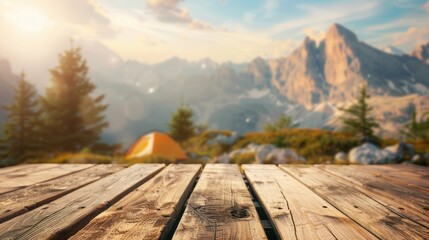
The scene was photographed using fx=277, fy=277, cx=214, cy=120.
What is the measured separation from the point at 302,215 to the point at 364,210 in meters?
0.35

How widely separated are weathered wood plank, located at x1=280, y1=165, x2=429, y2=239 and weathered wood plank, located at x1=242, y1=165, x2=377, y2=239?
5 cm

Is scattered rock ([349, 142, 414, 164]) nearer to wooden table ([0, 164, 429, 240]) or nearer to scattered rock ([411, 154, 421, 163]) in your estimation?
scattered rock ([411, 154, 421, 163])

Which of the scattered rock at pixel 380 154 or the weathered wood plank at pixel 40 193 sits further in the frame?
the scattered rock at pixel 380 154

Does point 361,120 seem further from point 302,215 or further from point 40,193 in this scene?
point 40,193

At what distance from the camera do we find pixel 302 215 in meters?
1.21

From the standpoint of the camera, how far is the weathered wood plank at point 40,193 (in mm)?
1348

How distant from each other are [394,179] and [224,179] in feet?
4.19

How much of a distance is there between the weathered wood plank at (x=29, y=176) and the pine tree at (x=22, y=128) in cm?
1989

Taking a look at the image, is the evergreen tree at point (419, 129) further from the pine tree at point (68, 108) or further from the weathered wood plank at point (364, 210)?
the pine tree at point (68, 108)

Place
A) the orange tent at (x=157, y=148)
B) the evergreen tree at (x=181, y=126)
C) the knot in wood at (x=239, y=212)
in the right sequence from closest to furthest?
the knot in wood at (x=239, y=212) → the orange tent at (x=157, y=148) → the evergreen tree at (x=181, y=126)

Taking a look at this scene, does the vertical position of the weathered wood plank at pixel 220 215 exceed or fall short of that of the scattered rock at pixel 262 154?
it exceeds it

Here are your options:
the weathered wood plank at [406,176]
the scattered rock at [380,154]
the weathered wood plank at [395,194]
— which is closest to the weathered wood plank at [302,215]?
the weathered wood plank at [395,194]

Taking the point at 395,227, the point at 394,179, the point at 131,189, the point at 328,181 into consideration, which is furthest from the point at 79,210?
the point at 394,179

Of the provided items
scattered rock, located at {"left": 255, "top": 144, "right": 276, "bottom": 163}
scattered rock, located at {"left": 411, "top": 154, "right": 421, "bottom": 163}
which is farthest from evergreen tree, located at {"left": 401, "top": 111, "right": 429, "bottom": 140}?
scattered rock, located at {"left": 255, "top": 144, "right": 276, "bottom": 163}
